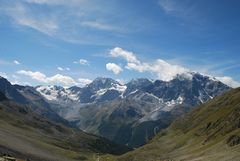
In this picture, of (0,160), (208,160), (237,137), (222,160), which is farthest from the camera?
(237,137)

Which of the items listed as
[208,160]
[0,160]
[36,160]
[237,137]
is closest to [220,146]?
[237,137]

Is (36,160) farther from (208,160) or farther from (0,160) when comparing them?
(0,160)

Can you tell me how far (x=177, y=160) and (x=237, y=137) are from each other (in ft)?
97.9

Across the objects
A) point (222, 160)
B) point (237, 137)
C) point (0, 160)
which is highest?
point (237, 137)

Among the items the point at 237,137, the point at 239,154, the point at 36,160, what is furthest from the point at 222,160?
the point at 36,160

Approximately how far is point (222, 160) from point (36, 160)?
234 ft

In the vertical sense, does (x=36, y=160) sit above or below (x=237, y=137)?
below

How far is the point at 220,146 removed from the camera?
611ft

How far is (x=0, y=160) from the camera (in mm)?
62094

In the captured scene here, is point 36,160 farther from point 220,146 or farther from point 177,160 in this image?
point 220,146

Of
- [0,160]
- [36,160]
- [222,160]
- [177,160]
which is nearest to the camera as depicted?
[0,160]

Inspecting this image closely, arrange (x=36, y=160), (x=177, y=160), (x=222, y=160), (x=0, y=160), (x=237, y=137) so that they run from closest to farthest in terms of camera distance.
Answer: (x=0, y=160)
(x=222, y=160)
(x=36, y=160)
(x=237, y=137)
(x=177, y=160)

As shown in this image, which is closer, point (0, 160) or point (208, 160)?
point (0, 160)

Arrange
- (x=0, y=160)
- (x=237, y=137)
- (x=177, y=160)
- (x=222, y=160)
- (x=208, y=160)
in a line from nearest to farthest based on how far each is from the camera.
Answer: (x=0, y=160)
(x=222, y=160)
(x=208, y=160)
(x=237, y=137)
(x=177, y=160)
